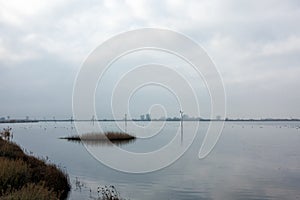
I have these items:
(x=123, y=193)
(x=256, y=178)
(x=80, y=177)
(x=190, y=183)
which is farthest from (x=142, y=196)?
(x=256, y=178)

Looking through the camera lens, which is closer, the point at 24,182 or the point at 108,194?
the point at 24,182

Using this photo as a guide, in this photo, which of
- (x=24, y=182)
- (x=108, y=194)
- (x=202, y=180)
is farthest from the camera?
(x=202, y=180)

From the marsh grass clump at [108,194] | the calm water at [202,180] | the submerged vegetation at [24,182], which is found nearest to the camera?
the submerged vegetation at [24,182]

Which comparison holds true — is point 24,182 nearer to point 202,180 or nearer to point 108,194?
point 108,194

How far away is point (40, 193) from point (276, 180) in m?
18.7

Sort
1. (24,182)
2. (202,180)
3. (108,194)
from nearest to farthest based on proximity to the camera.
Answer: (24,182), (108,194), (202,180)

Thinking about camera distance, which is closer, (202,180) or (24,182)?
(24,182)

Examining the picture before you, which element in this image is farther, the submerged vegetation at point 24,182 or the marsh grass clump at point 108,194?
the marsh grass clump at point 108,194

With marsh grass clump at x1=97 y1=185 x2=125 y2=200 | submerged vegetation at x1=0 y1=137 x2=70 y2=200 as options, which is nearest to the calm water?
marsh grass clump at x1=97 y1=185 x2=125 y2=200

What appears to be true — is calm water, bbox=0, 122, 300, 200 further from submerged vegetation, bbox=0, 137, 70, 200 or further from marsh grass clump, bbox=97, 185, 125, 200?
submerged vegetation, bbox=0, 137, 70, 200

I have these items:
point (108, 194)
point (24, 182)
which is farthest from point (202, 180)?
point (24, 182)

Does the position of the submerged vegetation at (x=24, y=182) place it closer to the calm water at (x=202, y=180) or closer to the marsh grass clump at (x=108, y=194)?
the calm water at (x=202, y=180)

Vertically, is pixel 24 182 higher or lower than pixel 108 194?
higher

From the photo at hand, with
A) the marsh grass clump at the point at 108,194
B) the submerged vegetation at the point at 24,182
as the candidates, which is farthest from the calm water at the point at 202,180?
the submerged vegetation at the point at 24,182
